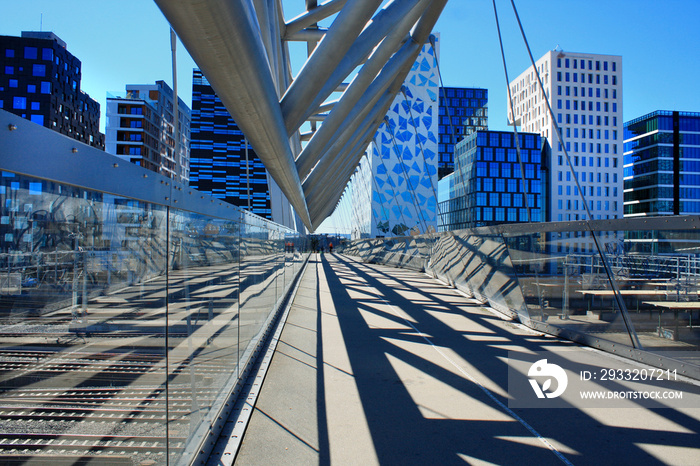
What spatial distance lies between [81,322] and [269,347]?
491 cm

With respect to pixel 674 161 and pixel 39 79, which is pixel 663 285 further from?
pixel 674 161

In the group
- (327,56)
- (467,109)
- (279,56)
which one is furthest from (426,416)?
(467,109)

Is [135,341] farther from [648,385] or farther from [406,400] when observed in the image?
[648,385]

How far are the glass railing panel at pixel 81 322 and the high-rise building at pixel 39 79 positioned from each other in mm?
51140

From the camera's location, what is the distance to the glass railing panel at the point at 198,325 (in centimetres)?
281

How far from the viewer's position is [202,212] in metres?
3.54

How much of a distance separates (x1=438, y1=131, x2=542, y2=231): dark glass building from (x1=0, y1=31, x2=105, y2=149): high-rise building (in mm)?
51620

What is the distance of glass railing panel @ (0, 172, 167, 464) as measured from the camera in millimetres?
1520

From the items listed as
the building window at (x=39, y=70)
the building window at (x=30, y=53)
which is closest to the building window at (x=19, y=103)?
the building window at (x=39, y=70)

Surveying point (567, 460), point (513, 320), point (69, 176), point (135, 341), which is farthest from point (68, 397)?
point (513, 320)

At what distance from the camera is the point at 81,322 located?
199 centimetres

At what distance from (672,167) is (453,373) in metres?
76.9

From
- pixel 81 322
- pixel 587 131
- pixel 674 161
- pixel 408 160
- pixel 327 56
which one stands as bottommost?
pixel 81 322

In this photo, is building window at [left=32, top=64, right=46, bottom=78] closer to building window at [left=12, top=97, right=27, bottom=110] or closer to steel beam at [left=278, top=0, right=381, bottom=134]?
building window at [left=12, top=97, right=27, bottom=110]
